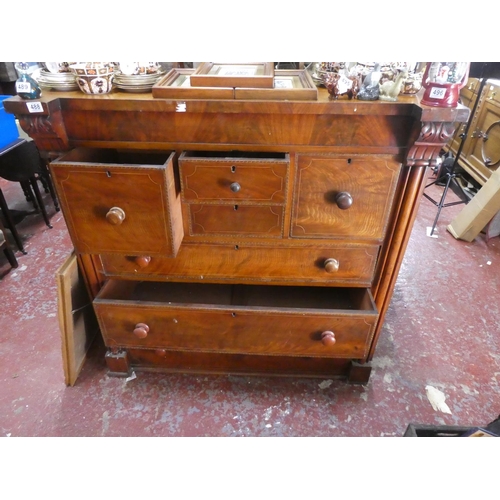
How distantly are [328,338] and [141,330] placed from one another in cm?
68

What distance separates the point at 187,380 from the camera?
60.7 inches

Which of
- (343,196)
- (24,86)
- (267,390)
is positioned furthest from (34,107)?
(267,390)

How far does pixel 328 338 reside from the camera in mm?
1293

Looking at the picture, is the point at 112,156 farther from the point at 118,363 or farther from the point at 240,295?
the point at 118,363

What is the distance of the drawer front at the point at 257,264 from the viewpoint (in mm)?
1279

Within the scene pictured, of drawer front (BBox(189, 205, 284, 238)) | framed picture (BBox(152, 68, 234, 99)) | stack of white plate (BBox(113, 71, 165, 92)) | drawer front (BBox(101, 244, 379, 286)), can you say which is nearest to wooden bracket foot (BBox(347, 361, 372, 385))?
drawer front (BBox(101, 244, 379, 286))

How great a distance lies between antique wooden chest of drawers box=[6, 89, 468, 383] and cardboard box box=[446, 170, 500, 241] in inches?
56.7

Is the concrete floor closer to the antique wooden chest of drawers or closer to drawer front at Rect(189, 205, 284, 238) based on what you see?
the antique wooden chest of drawers

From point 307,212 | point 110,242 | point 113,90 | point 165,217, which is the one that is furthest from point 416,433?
point 113,90

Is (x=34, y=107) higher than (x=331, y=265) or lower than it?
higher

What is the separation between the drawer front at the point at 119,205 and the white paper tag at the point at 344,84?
0.52 metres
